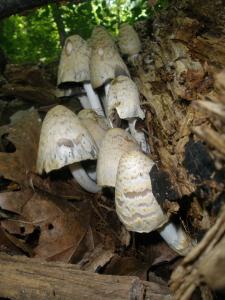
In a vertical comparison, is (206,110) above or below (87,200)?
above

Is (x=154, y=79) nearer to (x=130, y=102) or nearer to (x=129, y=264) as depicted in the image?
(x=130, y=102)

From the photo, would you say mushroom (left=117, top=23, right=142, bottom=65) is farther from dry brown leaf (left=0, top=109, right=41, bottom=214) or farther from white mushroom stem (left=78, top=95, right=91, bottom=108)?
dry brown leaf (left=0, top=109, right=41, bottom=214)

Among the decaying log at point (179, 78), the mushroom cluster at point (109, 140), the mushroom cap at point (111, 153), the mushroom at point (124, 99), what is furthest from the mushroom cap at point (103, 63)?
the mushroom cap at point (111, 153)

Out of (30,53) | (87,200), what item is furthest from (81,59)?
(30,53)

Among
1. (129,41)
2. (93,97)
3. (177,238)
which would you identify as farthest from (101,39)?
(177,238)

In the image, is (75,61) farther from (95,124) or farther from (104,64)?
(95,124)

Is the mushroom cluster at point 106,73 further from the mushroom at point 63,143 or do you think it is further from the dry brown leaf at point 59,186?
the dry brown leaf at point 59,186
